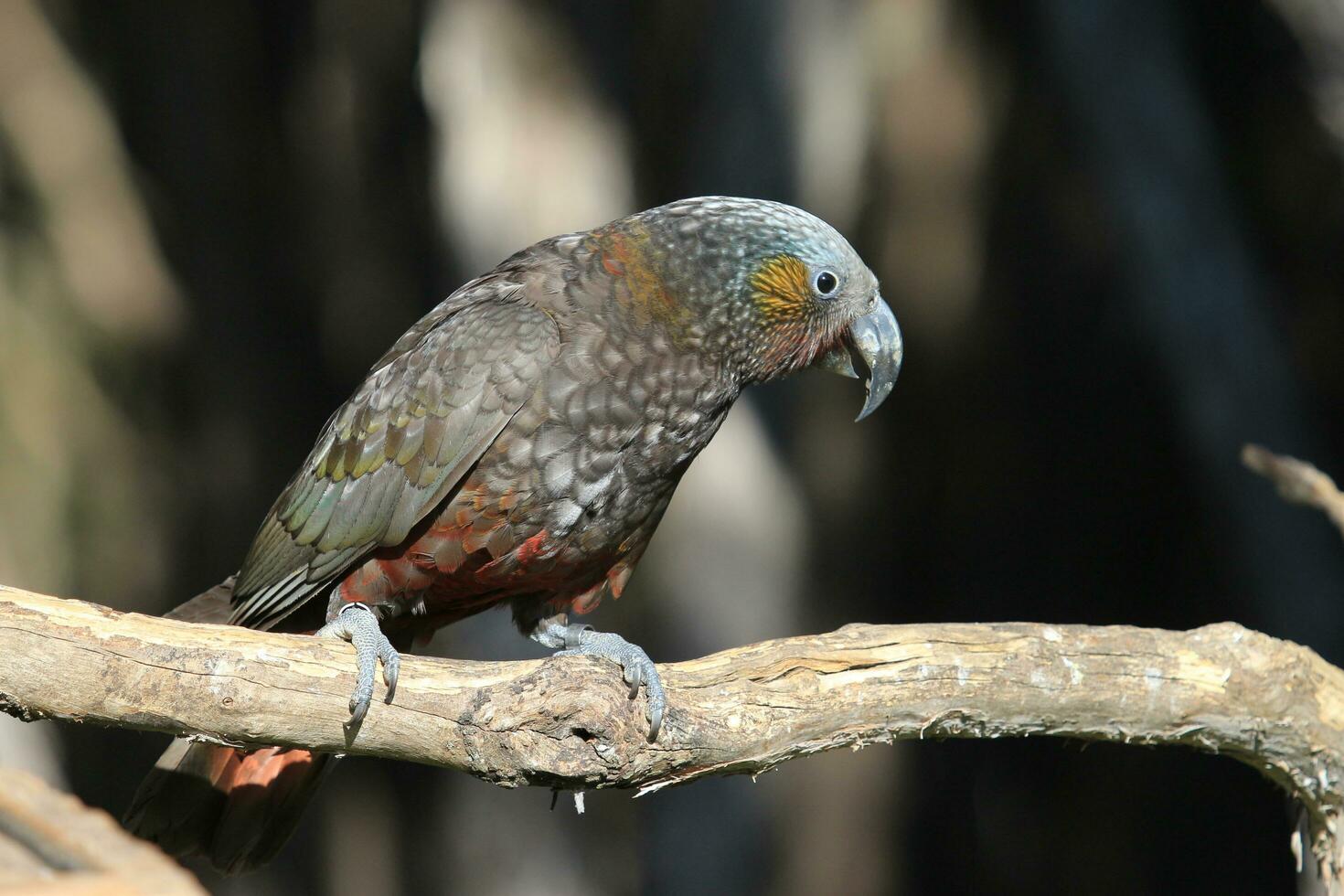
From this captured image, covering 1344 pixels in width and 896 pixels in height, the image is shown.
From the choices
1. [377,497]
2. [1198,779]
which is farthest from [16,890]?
[1198,779]

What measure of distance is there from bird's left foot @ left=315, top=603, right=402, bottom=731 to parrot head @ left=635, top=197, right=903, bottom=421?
1.13 m

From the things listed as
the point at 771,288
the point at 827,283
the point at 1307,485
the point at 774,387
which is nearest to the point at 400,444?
the point at 771,288

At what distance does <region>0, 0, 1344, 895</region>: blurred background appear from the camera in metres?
5.45

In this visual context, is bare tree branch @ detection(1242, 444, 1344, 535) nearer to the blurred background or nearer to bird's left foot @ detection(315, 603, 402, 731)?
the blurred background

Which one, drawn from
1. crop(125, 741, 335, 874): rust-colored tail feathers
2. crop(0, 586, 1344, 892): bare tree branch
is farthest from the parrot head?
crop(125, 741, 335, 874): rust-colored tail feathers

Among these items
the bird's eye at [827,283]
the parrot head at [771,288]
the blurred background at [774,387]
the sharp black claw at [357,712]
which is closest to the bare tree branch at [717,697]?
the sharp black claw at [357,712]

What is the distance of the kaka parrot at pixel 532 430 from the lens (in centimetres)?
318

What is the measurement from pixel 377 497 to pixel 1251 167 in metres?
4.21

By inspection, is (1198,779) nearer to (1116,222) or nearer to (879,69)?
(1116,222)

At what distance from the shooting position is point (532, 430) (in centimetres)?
317

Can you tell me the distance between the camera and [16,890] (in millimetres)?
1392

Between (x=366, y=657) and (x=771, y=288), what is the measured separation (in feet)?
4.52

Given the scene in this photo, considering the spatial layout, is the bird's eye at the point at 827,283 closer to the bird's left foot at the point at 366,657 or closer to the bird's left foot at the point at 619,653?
the bird's left foot at the point at 619,653

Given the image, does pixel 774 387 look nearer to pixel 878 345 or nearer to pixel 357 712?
pixel 878 345
